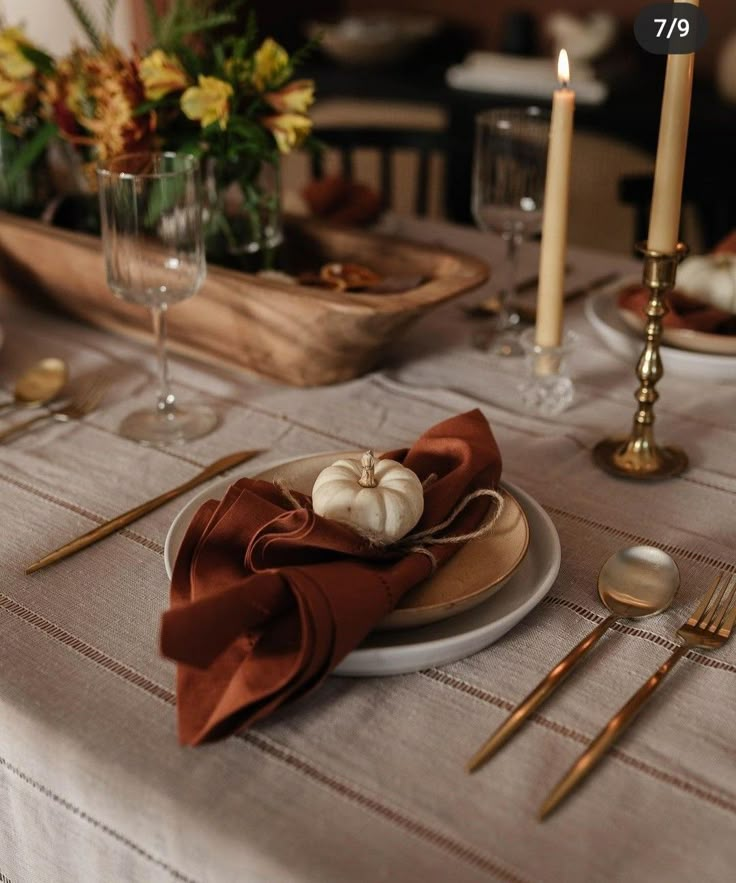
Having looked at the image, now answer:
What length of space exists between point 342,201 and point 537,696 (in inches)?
37.4

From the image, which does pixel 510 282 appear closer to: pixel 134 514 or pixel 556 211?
pixel 556 211

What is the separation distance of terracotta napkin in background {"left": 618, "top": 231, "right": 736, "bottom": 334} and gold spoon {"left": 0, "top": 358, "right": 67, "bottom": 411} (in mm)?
568

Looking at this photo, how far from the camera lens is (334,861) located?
478 mm

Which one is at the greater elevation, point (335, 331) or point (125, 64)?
point (125, 64)

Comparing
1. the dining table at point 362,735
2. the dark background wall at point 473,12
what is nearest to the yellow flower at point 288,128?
the dining table at point 362,735

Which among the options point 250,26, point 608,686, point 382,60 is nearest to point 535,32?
point 382,60

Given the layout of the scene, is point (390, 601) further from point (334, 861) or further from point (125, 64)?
point (125, 64)

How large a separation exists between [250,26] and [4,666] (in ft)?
2.41

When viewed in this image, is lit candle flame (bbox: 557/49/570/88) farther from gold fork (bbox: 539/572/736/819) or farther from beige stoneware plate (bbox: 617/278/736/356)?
gold fork (bbox: 539/572/736/819)

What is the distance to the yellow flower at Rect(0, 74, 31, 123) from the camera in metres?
1.14

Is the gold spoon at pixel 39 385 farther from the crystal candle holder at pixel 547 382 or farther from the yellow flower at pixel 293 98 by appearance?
the crystal candle holder at pixel 547 382

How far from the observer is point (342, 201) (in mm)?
1389

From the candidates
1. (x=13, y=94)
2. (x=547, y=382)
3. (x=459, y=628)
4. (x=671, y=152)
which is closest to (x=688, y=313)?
(x=547, y=382)

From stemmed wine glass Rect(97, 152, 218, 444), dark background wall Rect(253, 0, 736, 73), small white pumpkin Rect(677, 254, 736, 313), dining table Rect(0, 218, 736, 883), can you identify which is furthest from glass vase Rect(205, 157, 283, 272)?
dark background wall Rect(253, 0, 736, 73)
